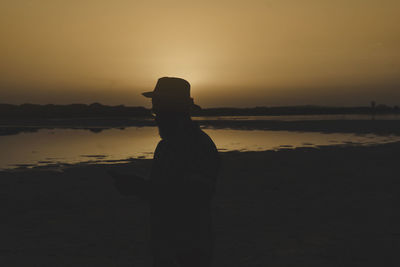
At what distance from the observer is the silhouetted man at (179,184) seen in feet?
8.50

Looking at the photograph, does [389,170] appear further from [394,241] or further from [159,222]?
[159,222]

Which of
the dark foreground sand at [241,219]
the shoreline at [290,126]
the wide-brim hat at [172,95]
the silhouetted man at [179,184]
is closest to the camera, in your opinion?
the silhouetted man at [179,184]

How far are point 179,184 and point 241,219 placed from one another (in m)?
4.69

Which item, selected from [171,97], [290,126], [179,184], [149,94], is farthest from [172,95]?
[290,126]

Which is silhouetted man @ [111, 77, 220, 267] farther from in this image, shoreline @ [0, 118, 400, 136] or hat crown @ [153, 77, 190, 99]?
shoreline @ [0, 118, 400, 136]

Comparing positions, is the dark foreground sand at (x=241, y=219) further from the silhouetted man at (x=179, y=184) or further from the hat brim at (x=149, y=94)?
the hat brim at (x=149, y=94)

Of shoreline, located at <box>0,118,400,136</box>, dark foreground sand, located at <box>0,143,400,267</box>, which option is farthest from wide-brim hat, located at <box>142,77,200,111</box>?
shoreline, located at <box>0,118,400,136</box>

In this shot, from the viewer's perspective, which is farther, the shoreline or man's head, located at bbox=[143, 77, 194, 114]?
the shoreline

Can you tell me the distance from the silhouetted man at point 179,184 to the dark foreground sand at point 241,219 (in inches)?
101

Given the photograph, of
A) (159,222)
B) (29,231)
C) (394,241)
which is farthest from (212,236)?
(29,231)

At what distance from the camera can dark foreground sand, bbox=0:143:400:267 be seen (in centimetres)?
537

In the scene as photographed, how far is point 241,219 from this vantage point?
7.07m

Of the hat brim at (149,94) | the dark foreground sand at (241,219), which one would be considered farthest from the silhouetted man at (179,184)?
the dark foreground sand at (241,219)

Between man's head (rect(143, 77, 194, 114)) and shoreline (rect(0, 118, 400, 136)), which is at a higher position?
man's head (rect(143, 77, 194, 114))
